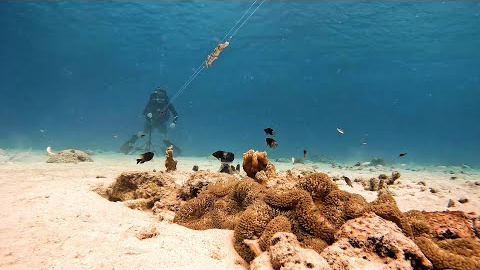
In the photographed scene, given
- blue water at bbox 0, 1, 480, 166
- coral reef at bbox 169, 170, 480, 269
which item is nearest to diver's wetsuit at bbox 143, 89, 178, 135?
blue water at bbox 0, 1, 480, 166

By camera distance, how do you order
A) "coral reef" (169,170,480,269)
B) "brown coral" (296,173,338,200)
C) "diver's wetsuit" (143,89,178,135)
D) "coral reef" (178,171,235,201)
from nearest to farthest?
"coral reef" (169,170,480,269)
"brown coral" (296,173,338,200)
"coral reef" (178,171,235,201)
"diver's wetsuit" (143,89,178,135)

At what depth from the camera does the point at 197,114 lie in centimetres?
16312

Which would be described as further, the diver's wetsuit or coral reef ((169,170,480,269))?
the diver's wetsuit

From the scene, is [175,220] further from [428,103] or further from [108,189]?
[428,103]

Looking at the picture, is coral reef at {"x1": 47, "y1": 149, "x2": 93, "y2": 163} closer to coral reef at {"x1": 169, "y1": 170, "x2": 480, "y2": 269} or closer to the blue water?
coral reef at {"x1": 169, "y1": 170, "x2": 480, "y2": 269}

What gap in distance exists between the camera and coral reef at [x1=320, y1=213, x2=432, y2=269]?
7.87 feet

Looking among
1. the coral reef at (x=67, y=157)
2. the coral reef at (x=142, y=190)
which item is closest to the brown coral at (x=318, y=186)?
the coral reef at (x=142, y=190)

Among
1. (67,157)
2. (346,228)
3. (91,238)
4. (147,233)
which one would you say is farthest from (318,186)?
(67,157)

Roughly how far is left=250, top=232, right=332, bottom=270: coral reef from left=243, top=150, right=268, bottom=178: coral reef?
2.55 meters

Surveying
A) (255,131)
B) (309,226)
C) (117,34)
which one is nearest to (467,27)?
(309,226)

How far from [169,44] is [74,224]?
53075mm

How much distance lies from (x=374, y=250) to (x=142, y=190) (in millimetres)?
4239

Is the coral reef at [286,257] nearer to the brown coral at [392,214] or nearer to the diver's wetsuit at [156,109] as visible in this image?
the brown coral at [392,214]

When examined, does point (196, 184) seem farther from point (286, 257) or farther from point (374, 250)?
point (374, 250)
